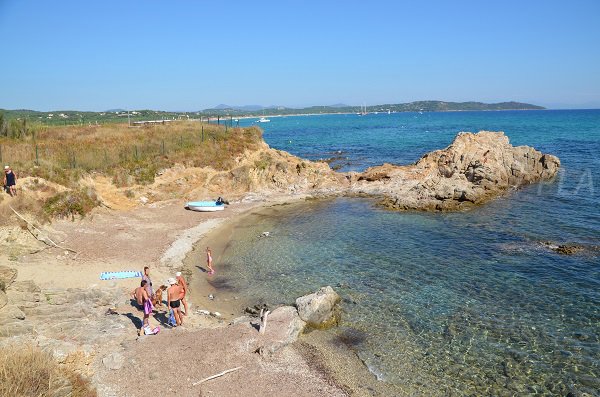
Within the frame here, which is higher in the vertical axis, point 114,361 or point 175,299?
point 175,299

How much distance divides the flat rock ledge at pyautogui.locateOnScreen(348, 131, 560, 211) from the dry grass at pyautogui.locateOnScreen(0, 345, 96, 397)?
2778cm

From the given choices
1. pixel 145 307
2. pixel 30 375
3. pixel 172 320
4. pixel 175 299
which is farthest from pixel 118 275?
pixel 30 375

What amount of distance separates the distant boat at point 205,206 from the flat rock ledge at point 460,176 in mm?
14077

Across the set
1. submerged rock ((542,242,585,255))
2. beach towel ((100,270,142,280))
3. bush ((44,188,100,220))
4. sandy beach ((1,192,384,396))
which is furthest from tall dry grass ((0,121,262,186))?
submerged rock ((542,242,585,255))

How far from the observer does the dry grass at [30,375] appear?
328 inches

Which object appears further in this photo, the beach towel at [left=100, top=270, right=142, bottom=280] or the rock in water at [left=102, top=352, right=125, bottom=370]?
the beach towel at [left=100, top=270, right=142, bottom=280]

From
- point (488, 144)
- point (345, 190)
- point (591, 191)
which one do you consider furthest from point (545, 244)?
point (488, 144)

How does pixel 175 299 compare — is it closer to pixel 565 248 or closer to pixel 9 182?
pixel 9 182

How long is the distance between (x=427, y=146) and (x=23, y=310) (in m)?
70.9

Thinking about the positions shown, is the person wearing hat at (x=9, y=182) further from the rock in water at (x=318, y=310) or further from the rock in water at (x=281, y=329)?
the rock in water at (x=318, y=310)

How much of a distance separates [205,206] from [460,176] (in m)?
24.3

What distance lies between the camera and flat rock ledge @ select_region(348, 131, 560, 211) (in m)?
34.2

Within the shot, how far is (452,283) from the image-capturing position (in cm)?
1945

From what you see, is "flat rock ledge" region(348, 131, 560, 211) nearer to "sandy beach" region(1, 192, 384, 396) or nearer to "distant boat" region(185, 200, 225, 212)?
"distant boat" region(185, 200, 225, 212)
